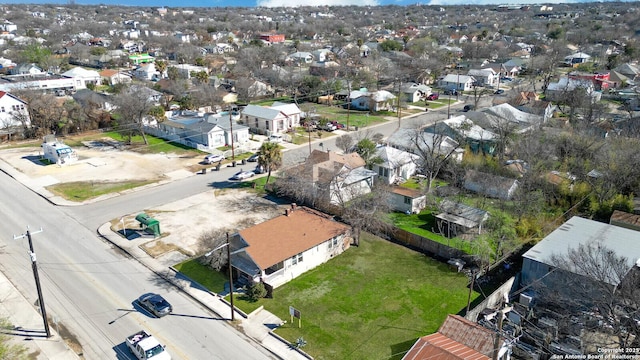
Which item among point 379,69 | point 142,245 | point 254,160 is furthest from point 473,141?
point 379,69

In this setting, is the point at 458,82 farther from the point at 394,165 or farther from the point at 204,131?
the point at 204,131

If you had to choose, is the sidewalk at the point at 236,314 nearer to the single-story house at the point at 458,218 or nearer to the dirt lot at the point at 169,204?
the dirt lot at the point at 169,204

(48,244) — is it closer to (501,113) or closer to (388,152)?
(388,152)

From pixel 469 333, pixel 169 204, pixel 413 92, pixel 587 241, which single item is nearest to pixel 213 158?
pixel 169 204

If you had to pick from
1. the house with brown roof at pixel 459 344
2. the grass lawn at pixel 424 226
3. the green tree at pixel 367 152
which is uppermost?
the green tree at pixel 367 152

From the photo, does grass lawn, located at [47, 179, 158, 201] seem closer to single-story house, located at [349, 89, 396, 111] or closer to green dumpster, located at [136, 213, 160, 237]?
green dumpster, located at [136, 213, 160, 237]

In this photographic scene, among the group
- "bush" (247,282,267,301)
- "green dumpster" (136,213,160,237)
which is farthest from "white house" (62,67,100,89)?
"bush" (247,282,267,301)

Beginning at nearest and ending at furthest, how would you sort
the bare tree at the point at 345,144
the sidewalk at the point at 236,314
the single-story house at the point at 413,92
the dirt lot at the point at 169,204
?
1. the sidewalk at the point at 236,314
2. the dirt lot at the point at 169,204
3. the bare tree at the point at 345,144
4. the single-story house at the point at 413,92

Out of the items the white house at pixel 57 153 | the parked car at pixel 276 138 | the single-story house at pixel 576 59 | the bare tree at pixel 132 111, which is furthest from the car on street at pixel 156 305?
the single-story house at pixel 576 59
